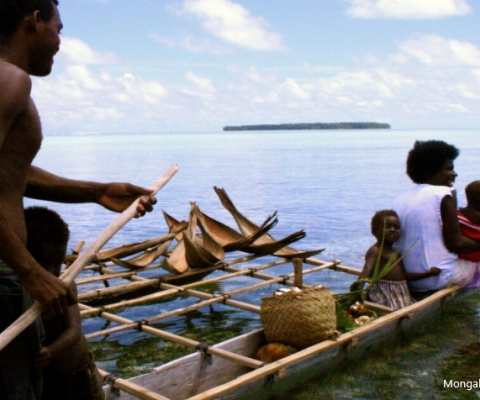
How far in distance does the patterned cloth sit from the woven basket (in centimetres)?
122

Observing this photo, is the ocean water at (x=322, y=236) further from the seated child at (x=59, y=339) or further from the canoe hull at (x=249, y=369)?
the seated child at (x=59, y=339)

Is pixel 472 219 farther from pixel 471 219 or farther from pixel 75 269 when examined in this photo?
pixel 75 269

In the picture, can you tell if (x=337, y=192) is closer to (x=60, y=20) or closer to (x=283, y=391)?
(x=283, y=391)

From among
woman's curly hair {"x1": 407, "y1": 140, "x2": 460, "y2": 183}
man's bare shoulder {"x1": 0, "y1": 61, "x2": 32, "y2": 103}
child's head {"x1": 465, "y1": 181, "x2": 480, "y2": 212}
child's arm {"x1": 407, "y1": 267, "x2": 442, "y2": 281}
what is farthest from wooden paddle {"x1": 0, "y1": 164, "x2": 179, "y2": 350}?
child's head {"x1": 465, "y1": 181, "x2": 480, "y2": 212}

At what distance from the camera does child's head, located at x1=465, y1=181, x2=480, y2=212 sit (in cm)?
581

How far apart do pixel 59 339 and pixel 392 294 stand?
350cm

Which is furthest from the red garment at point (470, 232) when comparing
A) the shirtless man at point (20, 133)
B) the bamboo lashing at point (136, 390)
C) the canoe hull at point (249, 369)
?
the shirtless man at point (20, 133)

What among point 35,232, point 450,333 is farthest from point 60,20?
point 450,333

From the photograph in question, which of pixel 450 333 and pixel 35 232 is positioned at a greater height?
pixel 35 232

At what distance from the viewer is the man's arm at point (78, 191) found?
3.06m

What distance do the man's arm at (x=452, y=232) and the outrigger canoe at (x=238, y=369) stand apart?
84cm

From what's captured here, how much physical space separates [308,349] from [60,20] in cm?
268

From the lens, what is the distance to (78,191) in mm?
3119

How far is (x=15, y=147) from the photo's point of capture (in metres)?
2.39
